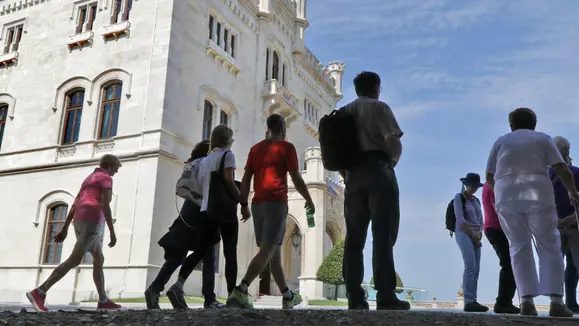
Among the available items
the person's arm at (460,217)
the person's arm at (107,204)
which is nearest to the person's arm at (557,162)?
the person's arm at (460,217)

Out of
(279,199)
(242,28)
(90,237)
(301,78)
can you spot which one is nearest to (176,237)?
(279,199)

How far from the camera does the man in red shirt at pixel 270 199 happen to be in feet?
15.6

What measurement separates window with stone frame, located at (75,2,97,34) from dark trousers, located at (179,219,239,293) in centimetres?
1715

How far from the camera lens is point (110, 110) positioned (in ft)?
59.6

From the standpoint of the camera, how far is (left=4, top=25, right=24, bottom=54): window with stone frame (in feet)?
71.5

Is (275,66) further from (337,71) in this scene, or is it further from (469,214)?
(469,214)

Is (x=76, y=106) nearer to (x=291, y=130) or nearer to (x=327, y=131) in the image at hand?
(x=291, y=130)

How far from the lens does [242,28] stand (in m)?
21.7

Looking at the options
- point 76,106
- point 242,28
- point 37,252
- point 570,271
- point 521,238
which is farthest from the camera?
point 242,28

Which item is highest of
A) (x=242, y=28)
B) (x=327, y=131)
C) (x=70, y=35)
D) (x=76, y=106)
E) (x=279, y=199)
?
(x=242, y=28)

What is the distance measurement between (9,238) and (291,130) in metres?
13.2

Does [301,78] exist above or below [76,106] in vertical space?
above

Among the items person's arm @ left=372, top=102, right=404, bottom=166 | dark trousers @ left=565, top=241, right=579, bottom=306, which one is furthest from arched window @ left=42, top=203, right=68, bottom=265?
dark trousers @ left=565, top=241, right=579, bottom=306

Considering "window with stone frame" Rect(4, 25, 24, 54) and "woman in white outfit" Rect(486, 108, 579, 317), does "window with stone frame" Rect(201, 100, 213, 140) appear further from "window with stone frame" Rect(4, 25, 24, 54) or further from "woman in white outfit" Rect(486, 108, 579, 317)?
"woman in white outfit" Rect(486, 108, 579, 317)
